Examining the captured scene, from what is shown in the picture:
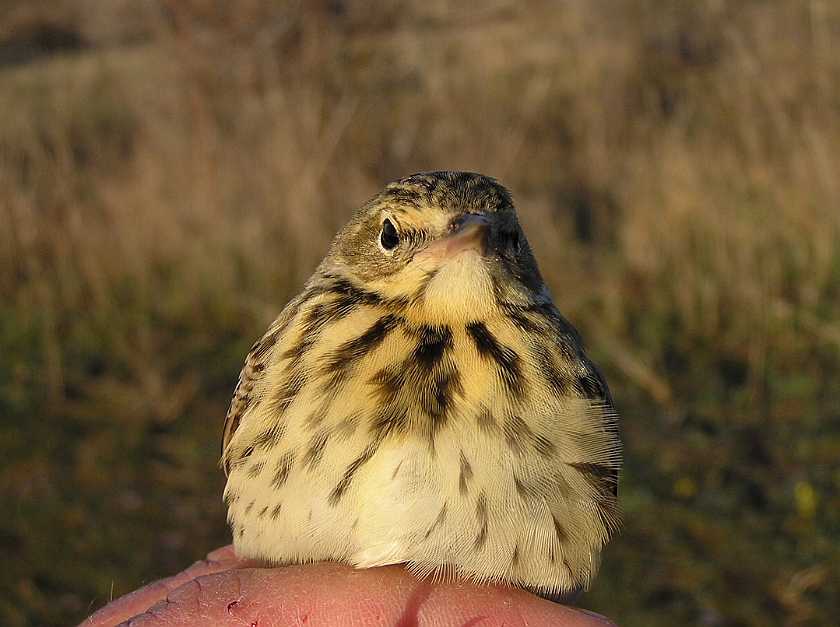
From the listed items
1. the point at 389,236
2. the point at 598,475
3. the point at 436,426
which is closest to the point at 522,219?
the point at 389,236

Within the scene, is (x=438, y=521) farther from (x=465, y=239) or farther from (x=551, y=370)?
(x=465, y=239)

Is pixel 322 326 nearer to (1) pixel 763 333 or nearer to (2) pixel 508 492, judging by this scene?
(2) pixel 508 492

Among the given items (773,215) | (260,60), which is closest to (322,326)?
(773,215)

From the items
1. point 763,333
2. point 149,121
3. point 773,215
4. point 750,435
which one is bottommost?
point 750,435

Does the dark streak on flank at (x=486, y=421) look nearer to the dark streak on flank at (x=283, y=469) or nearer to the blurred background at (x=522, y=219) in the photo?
the dark streak on flank at (x=283, y=469)

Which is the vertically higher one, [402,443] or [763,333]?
[402,443]

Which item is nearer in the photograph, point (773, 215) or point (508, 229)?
point (508, 229)

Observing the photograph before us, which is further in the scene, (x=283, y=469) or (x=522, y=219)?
(x=522, y=219)
